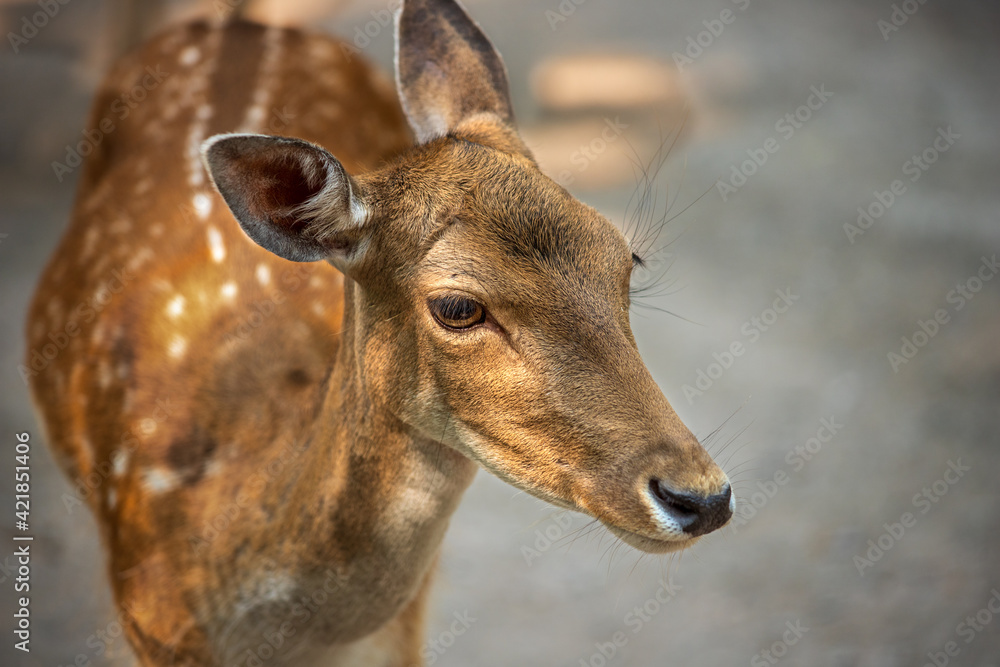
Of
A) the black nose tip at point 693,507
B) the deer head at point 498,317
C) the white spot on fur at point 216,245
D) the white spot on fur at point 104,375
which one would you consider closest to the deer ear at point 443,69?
the deer head at point 498,317

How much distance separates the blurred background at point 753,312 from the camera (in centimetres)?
434

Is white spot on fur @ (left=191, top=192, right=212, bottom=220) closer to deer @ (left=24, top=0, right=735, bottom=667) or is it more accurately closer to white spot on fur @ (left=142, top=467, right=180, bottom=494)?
deer @ (left=24, top=0, right=735, bottom=667)

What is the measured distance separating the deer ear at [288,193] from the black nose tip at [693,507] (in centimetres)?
90

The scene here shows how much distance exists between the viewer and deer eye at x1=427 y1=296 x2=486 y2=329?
1.98 metres

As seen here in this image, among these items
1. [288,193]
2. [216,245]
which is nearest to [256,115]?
[216,245]

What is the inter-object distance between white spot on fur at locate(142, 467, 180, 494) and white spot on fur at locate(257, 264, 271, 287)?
30.0 inches

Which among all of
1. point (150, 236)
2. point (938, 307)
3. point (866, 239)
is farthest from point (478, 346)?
point (866, 239)

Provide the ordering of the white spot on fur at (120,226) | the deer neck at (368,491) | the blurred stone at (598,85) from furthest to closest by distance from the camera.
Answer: the blurred stone at (598,85) → the white spot on fur at (120,226) → the deer neck at (368,491)

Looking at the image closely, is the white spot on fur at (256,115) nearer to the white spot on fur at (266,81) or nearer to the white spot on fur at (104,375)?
the white spot on fur at (266,81)

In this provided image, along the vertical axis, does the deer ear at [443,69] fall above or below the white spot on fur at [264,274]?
above

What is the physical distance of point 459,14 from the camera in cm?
272

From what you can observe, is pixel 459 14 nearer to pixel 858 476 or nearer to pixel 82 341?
pixel 82 341

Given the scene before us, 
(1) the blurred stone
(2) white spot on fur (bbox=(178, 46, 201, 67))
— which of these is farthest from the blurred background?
(2) white spot on fur (bbox=(178, 46, 201, 67))

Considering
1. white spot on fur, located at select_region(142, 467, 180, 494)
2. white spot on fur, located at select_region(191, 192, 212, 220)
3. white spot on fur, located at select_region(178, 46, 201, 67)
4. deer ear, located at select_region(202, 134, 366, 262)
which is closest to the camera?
deer ear, located at select_region(202, 134, 366, 262)
